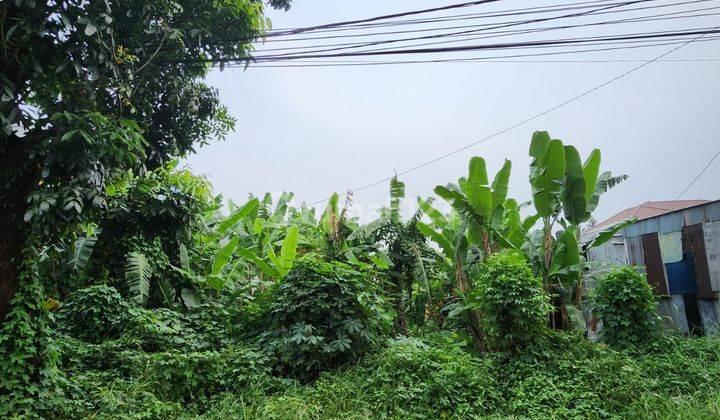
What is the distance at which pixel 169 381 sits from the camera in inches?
181

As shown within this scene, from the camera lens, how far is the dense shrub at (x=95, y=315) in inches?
219

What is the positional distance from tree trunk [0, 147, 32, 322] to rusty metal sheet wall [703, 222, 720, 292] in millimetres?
8381

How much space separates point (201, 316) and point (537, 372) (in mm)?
4035

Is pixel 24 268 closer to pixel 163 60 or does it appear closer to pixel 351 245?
pixel 163 60

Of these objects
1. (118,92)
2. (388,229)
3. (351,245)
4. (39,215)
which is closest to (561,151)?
(388,229)

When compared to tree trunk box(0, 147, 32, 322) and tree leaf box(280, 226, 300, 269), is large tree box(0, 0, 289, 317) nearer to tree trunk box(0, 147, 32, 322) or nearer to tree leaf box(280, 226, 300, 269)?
tree trunk box(0, 147, 32, 322)

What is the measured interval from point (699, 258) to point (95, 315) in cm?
822

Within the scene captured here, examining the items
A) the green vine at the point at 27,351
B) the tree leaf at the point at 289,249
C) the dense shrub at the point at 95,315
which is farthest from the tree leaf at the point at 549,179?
the green vine at the point at 27,351

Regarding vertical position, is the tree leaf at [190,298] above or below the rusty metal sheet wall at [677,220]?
below

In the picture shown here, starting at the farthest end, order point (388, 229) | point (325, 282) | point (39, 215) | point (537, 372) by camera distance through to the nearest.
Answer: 1. point (388, 229)
2. point (325, 282)
3. point (537, 372)
4. point (39, 215)

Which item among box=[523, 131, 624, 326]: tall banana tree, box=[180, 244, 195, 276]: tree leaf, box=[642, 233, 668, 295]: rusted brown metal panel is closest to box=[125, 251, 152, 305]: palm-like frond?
box=[180, 244, 195, 276]: tree leaf

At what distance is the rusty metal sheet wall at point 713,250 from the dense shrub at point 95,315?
7.86 meters

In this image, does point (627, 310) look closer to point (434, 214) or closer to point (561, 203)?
point (561, 203)

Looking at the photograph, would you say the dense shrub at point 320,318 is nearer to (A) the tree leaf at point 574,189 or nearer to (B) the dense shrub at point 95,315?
(B) the dense shrub at point 95,315
